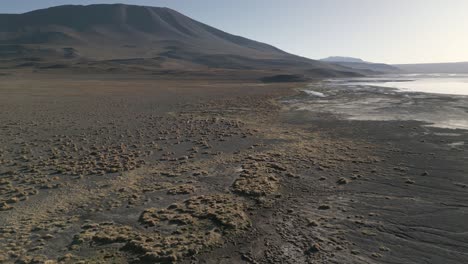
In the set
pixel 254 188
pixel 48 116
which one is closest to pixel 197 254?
pixel 254 188

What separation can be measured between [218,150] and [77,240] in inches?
441

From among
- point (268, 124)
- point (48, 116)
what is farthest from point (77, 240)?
point (48, 116)

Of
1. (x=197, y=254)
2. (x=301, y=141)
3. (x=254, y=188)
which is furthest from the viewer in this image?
(x=301, y=141)

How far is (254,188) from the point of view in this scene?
13.6 meters

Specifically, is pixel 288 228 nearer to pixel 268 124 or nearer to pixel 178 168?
pixel 178 168

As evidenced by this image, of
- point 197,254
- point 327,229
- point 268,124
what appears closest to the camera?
point 197,254

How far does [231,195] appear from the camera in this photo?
519 inches

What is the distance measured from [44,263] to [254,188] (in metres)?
7.80

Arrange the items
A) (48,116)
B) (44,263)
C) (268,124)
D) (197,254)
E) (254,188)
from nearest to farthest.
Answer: (44,263) < (197,254) < (254,188) < (268,124) < (48,116)

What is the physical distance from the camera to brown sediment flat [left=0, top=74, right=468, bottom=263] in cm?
931

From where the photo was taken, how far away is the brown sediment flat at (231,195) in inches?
367

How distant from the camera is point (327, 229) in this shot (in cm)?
1044

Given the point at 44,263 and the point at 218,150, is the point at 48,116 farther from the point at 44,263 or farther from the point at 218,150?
the point at 44,263

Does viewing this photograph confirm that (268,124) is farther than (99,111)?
No
